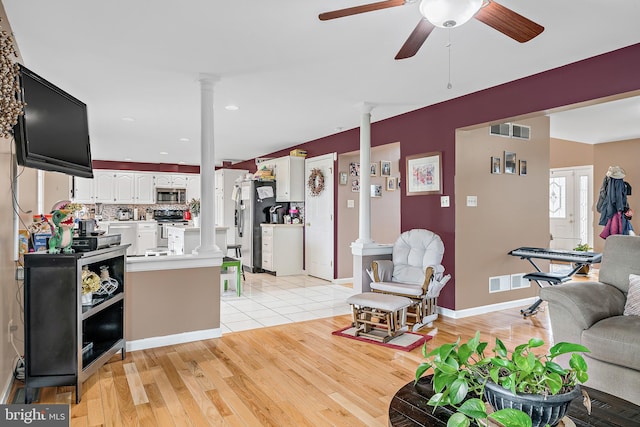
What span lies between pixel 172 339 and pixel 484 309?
3.36 m

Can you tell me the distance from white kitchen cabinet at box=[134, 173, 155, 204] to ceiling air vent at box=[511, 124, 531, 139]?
8150 mm

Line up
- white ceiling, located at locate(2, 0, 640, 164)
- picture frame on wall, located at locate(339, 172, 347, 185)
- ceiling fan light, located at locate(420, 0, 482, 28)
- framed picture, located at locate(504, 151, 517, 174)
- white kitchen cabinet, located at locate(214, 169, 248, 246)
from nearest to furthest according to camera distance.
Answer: ceiling fan light, located at locate(420, 0, 482, 28) → white ceiling, located at locate(2, 0, 640, 164) → framed picture, located at locate(504, 151, 517, 174) → picture frame on wall, located at locate(339, 172, 347, 185) → white kitchen cabinet, located at locate(214, 169, 248, 246)

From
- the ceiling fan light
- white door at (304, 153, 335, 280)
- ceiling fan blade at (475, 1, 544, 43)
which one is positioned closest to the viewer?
the ceiling fan light

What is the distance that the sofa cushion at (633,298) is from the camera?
2613 millimetres

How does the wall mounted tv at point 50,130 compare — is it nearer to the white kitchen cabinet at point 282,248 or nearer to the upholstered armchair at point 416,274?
the upholstered armchair at point 416,274

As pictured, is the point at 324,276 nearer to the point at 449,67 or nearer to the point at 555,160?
the point at 449,67

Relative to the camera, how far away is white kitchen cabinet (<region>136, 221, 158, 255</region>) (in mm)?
9328

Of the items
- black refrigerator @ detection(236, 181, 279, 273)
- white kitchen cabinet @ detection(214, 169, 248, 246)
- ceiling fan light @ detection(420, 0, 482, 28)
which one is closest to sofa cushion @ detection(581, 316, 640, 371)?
ceiling fan light @ detection(420, 0, 482, 28)

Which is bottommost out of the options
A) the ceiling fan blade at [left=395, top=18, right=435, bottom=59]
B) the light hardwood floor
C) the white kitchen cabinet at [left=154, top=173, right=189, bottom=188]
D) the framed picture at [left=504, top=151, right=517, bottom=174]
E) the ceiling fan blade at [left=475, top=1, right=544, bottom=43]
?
the light hardwood floor

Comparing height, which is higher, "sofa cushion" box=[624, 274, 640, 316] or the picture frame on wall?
the picture frame on wall

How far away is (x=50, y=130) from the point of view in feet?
8.14

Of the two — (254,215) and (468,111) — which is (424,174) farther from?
(254,215)

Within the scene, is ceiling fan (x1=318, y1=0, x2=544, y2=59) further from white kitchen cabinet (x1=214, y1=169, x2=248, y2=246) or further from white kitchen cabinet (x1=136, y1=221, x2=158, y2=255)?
white kitchen cabinet (x1=136, y1=221, x2=158, y2=255)

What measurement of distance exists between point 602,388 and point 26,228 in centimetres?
389
